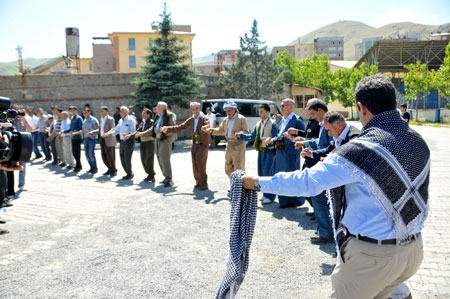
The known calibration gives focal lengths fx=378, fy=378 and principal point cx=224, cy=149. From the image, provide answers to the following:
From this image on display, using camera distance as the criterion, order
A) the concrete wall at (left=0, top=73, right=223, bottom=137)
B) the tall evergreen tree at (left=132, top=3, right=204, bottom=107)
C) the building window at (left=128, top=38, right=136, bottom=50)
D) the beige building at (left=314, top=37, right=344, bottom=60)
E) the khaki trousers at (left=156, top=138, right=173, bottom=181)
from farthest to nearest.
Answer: the beige building at (left=314, top=37, right=344, bottom=60) < the building window at (left=128, top=38, right=136, bottom=50) < the concrete wall at (left=0, top=73, right=223, bottom=137) < the tall evergreen tree at (left=132, top=3, right=204, bottom=107) < the khaki trousers at (left=156, top=138, right=173, bottom=181)

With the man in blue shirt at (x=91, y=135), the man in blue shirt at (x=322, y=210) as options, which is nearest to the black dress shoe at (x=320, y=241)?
the man in blue shirt at (x=322, y=210)

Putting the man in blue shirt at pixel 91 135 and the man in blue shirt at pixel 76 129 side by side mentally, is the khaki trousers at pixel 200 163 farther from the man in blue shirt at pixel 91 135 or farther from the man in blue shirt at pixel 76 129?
the man in blue shirt at pixel 76 129

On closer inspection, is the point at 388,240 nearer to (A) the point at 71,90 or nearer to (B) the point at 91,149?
(B) the point at 91,149

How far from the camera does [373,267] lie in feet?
7.27

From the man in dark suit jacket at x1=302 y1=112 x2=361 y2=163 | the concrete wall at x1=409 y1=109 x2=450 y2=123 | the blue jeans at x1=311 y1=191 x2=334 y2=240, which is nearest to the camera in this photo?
the man in dark suit jacket at x1=302 y1=112 x2=361 y2=163

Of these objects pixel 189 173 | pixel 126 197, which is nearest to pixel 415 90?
pixel 189 173

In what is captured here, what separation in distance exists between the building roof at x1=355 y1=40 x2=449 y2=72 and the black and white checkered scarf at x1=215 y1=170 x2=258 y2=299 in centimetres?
5541

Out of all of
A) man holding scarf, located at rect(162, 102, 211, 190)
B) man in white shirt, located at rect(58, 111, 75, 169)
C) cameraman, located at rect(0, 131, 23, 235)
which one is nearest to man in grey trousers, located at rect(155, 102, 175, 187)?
man holding scarf, located at rect(162, 102, 211, 190)

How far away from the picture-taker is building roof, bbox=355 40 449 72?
53.2 m

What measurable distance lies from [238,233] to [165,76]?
850 inches

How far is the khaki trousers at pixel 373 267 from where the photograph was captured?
7.25ft

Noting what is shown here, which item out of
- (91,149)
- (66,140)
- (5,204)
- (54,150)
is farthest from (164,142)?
(54,150)

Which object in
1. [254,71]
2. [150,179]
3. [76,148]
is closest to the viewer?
[150,179]

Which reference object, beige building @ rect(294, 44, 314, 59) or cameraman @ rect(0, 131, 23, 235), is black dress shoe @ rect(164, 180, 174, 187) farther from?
beige building @ rect(294, 44, 314, 59)
